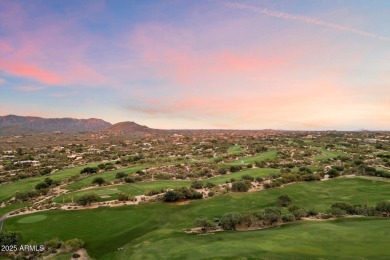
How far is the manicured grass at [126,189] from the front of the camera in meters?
79.6

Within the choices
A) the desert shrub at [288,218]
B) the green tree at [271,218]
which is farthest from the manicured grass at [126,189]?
the desert shrub at [288,218]

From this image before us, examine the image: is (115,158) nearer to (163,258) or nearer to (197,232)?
(197,232)

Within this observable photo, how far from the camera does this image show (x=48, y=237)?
54.0 m

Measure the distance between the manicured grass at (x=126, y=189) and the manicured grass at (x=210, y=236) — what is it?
12.2m

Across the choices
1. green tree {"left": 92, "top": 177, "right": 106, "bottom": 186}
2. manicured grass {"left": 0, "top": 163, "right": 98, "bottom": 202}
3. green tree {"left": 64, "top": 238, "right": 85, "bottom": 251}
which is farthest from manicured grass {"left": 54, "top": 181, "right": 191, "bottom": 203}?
green tree {"left": 64, "top": 238, "right": 85, "bottom": 251}

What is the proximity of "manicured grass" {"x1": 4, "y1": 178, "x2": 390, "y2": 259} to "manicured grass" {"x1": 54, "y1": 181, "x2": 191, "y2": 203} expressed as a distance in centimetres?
1217

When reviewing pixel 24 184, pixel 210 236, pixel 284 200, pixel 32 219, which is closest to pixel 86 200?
→ pixel 32 219

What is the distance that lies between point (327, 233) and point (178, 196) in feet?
118

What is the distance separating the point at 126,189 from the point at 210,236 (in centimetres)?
4403

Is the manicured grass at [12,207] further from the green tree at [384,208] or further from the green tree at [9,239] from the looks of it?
the green tree at [384,208]

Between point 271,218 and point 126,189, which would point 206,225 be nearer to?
point 271,218

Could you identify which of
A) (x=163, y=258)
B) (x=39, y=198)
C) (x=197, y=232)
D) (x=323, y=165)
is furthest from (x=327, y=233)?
(x=323, y=165)

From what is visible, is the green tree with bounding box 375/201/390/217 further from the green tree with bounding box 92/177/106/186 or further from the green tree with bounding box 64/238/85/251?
the green tree with bounding box 92/177/106/186

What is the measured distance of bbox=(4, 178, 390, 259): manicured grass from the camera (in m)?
41.4
